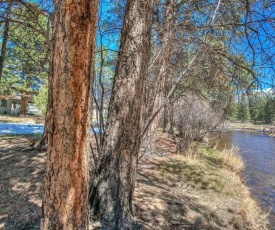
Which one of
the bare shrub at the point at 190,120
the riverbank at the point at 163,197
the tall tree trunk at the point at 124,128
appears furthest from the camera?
the bare shrub at the point at 190,120

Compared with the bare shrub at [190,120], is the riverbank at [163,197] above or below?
below

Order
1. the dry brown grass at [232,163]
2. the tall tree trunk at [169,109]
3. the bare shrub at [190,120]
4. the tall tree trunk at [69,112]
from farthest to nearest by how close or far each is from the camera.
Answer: the bare shrub at [190,120], the dry brown grass at [232,163], the tall tree trunk at [169,109], the tall tree trunk at [69,112]

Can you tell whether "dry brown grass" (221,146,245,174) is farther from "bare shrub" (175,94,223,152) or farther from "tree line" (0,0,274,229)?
"tree line" (0,0,274,229)

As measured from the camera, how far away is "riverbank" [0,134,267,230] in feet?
9.32

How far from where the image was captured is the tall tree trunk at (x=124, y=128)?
244 centimetres

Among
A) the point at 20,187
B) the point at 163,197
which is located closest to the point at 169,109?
the point at 163,197

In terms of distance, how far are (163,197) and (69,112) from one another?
2.83 metres

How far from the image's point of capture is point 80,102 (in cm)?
148

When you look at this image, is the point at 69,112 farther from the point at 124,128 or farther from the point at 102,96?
the point at 102,96

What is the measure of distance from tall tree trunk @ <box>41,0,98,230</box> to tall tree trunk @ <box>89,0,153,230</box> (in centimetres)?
Result: 84

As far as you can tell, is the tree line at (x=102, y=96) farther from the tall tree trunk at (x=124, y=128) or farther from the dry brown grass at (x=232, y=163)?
the dry brown grass at (x=232, y=163)

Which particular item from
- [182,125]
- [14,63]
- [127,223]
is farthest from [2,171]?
[14,63]

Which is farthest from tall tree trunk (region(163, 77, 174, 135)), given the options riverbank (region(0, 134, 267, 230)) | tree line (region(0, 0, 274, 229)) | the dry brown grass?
the dry brown grass

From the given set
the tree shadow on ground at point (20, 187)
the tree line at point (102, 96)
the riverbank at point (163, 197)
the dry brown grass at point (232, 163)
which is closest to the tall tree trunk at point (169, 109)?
the tree line at point (102, 96)
